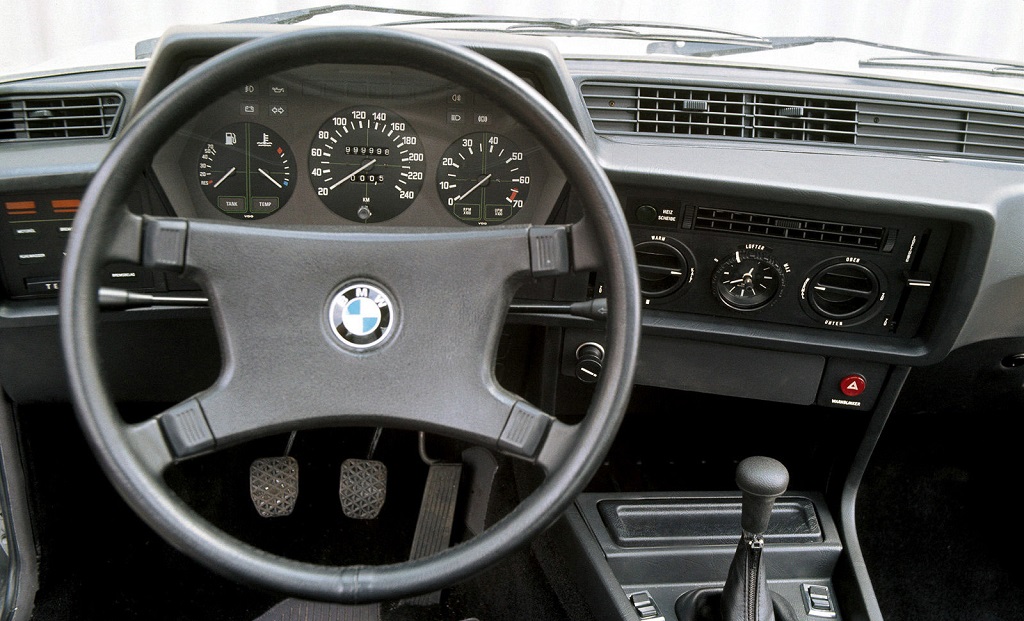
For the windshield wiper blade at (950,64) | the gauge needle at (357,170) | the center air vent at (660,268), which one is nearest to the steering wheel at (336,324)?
the gauge needle at (357,170)

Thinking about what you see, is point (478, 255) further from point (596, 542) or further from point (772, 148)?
point (596, 542)

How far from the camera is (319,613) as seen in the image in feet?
6.33

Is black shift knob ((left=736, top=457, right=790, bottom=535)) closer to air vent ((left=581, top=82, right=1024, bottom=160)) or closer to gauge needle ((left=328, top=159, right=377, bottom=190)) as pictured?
air vent ((left=581, top=82, right=1024, bottom=160))

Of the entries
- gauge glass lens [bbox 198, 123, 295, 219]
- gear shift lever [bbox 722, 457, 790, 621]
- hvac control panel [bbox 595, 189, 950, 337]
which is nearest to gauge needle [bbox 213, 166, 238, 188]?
gauge glass lens [bbox 198, 123, 295, 219]

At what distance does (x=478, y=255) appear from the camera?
1.18m

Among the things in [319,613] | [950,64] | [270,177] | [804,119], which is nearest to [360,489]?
[319,613]

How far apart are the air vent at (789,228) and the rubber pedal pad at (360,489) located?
1.05 meters

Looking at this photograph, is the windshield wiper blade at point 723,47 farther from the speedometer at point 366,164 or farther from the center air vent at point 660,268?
the speedometer at point 366,164

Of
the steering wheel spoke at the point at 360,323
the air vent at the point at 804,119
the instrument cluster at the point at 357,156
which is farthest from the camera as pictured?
the air vent at the point at 804,119

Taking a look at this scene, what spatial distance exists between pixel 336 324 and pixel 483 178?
485 millimetres

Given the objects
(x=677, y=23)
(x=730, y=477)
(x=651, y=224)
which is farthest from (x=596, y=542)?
(x=677, y=23)

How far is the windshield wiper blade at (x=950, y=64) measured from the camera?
1.87 metres

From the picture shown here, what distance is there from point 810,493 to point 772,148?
85cm

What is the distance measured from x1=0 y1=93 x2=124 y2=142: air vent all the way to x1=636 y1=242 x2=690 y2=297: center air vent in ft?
3.27
